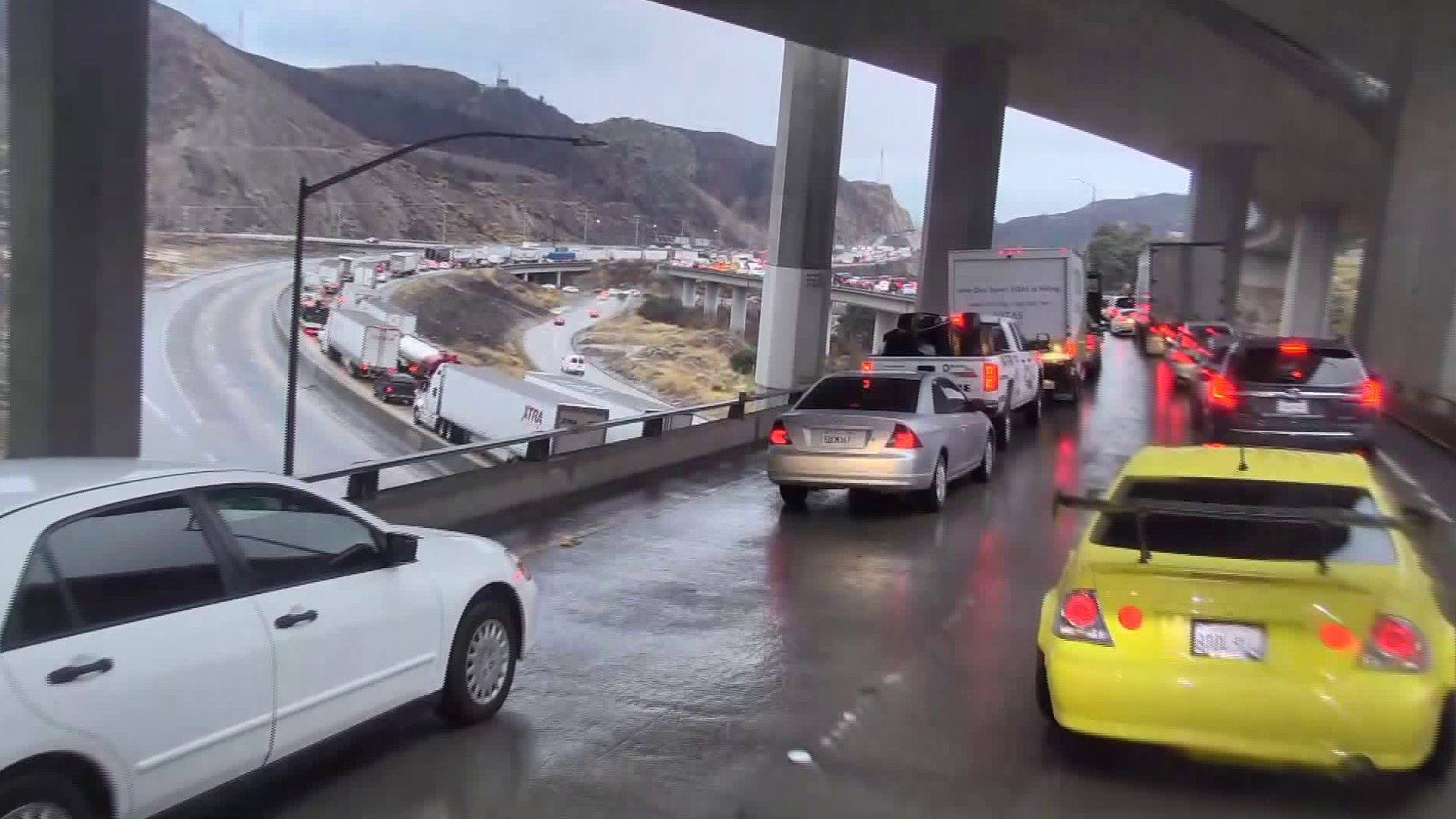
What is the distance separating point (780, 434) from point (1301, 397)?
7.62 meters

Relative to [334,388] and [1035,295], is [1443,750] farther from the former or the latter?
[334,388]

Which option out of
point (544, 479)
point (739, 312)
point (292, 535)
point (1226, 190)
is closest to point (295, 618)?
point (292, 535)

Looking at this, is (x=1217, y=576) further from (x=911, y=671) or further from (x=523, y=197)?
(x=523, y=197)

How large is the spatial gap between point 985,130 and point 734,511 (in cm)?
2601

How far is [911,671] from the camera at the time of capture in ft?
24.2

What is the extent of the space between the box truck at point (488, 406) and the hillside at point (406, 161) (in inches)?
207

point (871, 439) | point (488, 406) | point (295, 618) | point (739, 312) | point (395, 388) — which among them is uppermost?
point (295, 618)

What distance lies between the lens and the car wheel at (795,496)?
13.5 metres

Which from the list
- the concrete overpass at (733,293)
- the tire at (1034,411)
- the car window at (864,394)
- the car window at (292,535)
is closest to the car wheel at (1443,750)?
the car window at (292,535)

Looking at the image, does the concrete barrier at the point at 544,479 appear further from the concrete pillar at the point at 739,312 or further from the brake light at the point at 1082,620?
the concrete pillar at the point at 739,312

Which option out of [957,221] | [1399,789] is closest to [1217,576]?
[1399,789]

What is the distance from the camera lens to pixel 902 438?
41.4 feet

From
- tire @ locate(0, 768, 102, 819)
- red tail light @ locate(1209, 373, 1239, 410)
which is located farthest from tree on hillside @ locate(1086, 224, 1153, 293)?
tire @ locate(0, 768, 102, 819)

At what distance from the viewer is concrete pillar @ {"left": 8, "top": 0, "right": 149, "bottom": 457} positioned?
36.8 ft
